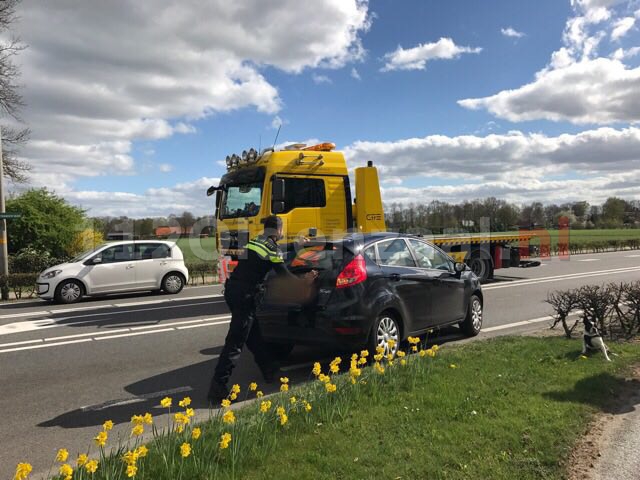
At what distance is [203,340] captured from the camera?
831 centimetres

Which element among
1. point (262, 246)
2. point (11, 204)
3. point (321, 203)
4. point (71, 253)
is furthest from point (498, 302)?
point (11, 204)

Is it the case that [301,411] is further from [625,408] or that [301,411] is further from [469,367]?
[625,408]

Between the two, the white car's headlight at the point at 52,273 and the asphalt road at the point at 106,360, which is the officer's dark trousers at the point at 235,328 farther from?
the white car's headlight at the point at 52,273

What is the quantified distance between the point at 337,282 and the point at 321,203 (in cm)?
526

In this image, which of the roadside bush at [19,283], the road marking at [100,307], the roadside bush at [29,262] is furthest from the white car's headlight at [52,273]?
the roadside bush at [29,262]

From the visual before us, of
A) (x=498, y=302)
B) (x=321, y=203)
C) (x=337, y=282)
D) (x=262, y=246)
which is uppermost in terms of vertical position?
(x=321, y=203)

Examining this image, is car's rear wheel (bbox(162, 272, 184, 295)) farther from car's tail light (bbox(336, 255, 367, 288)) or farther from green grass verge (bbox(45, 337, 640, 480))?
green grass verge (bbox(45, 337, 640, 480))

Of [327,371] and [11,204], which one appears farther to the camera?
[11,204]

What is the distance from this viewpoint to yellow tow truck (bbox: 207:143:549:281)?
35.0ft

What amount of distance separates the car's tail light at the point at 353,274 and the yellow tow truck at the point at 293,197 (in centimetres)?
415

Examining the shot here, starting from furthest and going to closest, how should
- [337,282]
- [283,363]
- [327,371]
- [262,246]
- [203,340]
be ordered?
[203,340] → [283,363] → [327,371] → [337,282] → [262,246]

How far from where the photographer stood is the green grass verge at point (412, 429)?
3299 millimetres

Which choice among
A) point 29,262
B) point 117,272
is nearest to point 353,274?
point 117,272

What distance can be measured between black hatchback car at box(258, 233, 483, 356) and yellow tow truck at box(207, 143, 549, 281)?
11.6 feet
